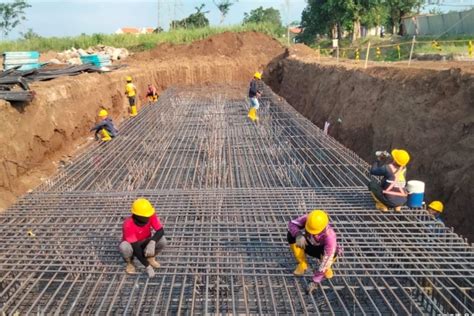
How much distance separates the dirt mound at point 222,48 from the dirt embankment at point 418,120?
1216 cm

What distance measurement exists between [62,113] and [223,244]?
6.87m

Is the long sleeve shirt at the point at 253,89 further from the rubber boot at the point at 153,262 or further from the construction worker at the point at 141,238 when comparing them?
the rubber boot at the point at 153,262

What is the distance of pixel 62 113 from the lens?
32.6 feet

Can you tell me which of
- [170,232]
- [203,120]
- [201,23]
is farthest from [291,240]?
→ [201,23]

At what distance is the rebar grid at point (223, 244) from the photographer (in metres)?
4.09

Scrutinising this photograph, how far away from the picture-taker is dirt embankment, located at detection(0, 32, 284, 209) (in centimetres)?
762

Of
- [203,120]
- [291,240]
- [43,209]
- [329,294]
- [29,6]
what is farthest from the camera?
[29,6]

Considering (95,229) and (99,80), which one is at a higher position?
(99,80)

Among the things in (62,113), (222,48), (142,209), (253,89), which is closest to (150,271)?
(142,209)

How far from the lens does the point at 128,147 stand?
359 inches

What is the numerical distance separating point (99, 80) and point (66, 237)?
356 inches

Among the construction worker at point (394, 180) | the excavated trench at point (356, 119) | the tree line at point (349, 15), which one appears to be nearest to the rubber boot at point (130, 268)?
the construction worker at point (394, 180)

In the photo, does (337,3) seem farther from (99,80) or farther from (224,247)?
(224,247)

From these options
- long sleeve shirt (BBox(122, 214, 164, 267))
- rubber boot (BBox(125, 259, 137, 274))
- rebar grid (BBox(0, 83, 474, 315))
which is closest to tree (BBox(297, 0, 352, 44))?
rebar grid (BBox(0, 83, 474, 315))
